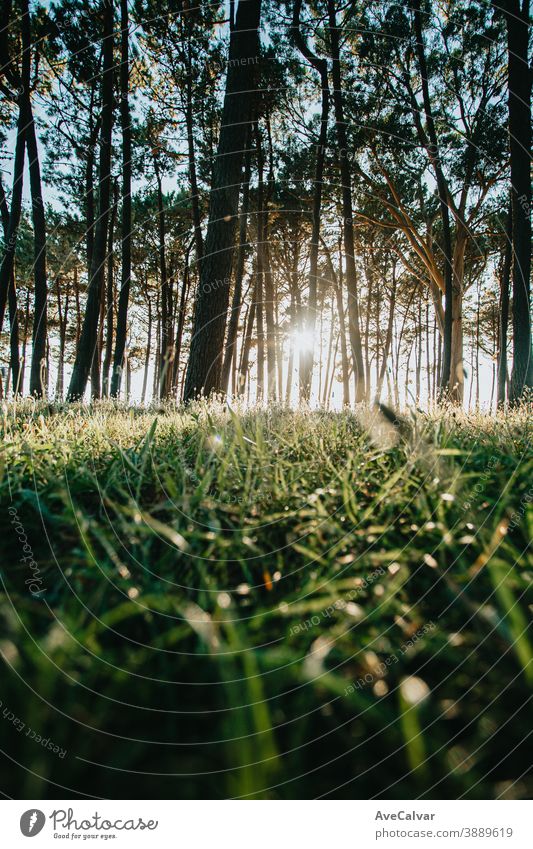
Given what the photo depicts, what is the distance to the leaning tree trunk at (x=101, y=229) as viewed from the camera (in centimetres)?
980

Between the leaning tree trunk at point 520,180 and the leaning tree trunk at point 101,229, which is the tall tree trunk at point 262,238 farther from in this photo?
the leaning tree trunk at point 520,180

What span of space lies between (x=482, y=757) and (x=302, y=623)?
0.39 metres

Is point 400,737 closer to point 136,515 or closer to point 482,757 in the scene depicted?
point 482,757

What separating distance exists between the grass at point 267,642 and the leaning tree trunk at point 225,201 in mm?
5613

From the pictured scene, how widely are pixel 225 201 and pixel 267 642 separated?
25.2 feet

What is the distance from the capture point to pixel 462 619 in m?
0.92

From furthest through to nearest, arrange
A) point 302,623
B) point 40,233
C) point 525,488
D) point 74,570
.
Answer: point 40,233, point 525,488, point 74,570, point 302,623

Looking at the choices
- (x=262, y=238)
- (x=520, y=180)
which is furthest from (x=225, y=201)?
(x=262, y=238)

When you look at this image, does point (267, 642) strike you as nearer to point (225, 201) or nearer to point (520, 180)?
point (225, 201)

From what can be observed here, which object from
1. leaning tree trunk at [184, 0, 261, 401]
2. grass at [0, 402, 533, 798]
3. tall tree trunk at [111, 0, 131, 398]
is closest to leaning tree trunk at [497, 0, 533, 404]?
leaning tree trunk at [184, 0, 261, 401]

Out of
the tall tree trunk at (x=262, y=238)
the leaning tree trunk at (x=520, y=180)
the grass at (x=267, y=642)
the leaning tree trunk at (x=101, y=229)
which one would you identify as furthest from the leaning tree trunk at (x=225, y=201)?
the leaning tree trunk at (x=520, y=180)

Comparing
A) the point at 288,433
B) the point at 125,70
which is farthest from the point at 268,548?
the point at 125,70

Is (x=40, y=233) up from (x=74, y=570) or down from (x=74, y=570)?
up

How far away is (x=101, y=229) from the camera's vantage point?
9.35 metres
